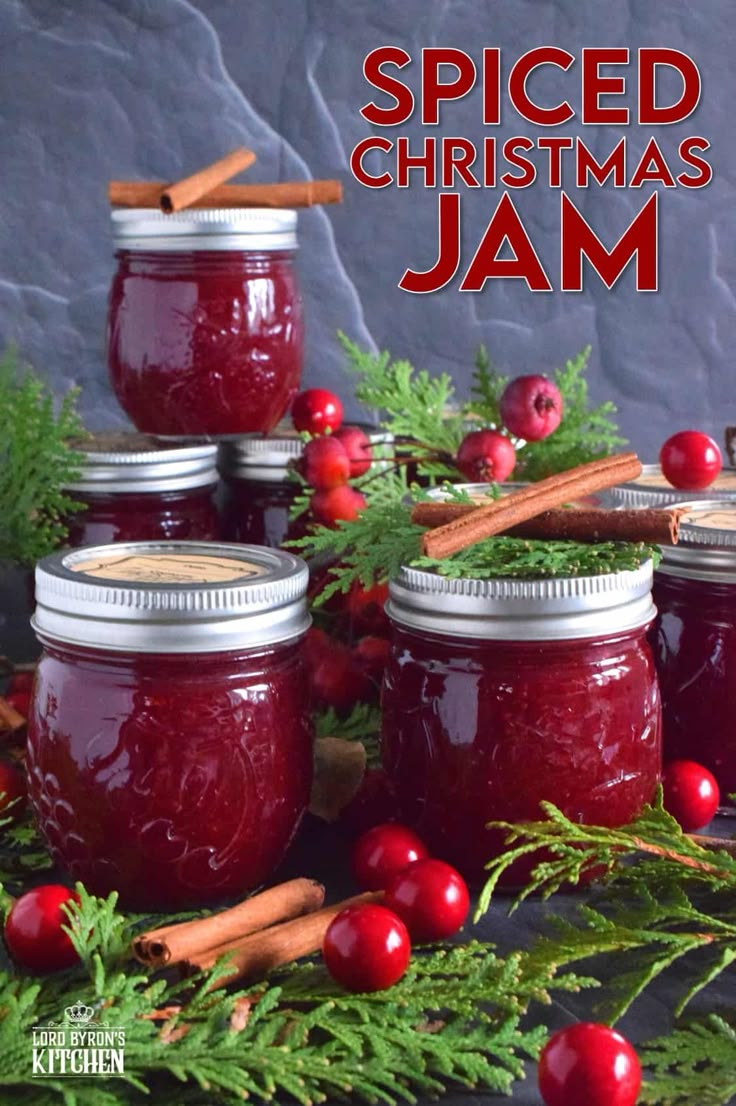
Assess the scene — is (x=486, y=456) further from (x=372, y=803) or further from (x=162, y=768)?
(x=162, y=768)

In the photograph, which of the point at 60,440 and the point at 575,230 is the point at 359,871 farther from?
the point at 575,230

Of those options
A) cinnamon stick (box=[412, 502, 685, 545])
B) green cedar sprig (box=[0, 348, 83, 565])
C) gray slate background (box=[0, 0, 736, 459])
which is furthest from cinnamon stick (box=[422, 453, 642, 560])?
gray slate background (box=[0, 0, 736, 459])

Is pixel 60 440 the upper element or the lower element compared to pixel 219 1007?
upper

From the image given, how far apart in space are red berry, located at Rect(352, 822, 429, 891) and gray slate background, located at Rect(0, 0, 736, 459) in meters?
1.11

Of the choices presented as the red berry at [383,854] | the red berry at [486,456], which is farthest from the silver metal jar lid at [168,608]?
the red berry at [486,456]

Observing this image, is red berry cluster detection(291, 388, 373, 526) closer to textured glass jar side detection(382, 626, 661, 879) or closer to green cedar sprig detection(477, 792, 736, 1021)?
textured glass jar side detection(382, 626, 661, 879)

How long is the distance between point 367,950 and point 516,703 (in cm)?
19

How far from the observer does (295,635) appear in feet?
3.14

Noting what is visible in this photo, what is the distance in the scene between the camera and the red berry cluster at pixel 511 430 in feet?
3.88

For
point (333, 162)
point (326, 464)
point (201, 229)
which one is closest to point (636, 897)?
point (326, 464)

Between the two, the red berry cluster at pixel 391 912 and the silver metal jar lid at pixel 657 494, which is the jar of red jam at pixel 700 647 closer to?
the silver metal jar lid at pixel 657 494

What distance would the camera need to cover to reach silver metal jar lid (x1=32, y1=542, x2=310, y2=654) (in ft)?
2.94

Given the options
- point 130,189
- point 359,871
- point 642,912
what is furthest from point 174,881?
point 130,189

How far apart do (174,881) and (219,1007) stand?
0.14m
